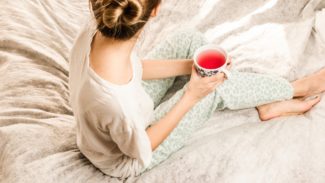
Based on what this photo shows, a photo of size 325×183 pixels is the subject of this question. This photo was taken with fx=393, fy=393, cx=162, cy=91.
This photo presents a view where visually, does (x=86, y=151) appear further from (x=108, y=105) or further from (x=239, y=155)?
(x=239, y=155)

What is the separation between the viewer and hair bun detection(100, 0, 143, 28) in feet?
2.29

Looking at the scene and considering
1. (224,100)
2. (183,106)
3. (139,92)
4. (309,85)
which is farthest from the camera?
(309,85)

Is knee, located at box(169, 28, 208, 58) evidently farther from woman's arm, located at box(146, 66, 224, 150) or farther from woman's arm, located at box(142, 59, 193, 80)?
woman's arm, located at box(146, 66, 224, 150)

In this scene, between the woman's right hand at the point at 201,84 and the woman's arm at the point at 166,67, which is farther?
the woman's arm at the point at 166,67

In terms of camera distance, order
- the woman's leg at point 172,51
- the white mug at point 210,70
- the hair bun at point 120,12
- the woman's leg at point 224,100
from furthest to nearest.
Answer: the woman's leg at point 172,51 < the woman's leg at point 224,100 < the white mug at point 210,70 < the hair bun at point 120,12

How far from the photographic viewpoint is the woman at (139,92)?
752 millimetres

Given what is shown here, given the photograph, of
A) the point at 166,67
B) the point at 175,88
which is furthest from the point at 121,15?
the point at 175,88

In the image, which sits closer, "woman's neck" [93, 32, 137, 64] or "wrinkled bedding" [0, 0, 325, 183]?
"woman's neck" [93, 32, 137, 64]

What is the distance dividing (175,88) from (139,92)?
0.35 meters

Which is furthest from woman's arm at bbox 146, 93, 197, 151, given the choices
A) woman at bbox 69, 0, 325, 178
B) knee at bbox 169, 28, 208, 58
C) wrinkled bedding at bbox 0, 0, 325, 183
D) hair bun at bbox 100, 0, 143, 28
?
hair bun at bbox 100, 0, 143, 28

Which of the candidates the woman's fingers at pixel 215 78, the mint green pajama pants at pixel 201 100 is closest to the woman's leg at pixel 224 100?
the mint green pajama pants at pixel 201 100

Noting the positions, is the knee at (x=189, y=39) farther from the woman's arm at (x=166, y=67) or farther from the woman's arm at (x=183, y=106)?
the woman's arm at (x=183, y=106)

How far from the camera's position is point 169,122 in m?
0.98

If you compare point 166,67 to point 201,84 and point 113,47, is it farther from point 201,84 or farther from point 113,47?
point 113,47
